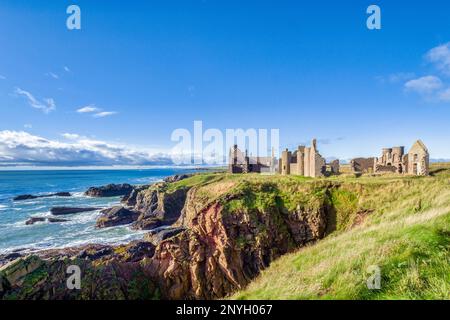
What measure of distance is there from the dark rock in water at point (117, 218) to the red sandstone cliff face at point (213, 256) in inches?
1369

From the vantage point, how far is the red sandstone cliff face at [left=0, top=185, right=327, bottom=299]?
18.5 m

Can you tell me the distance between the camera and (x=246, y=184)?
27891 millimetres

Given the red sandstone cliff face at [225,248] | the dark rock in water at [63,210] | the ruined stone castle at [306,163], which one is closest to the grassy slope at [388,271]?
the red sandstone cliff face at [225,248]

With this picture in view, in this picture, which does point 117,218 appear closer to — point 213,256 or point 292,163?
point 292,163

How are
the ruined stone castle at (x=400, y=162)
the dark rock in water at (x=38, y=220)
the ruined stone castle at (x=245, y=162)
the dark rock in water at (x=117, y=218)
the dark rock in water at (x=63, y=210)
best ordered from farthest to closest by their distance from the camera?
1. the ruined stone castle at (x=245, y=162)
2. the dark rock in water at (x=63, y=210)
3. the dark rock in water at (x=38, y=220)
4. the dark rock in water at (x=117, y=218)
5. the ruined stone castle at (x=400, y=162)

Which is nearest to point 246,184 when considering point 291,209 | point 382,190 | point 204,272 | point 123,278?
point 291,209

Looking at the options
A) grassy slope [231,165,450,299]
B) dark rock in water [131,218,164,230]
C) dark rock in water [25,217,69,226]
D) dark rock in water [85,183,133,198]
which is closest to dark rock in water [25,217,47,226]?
dark rock in water [25,217,69,226]

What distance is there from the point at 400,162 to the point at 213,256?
36.0 m

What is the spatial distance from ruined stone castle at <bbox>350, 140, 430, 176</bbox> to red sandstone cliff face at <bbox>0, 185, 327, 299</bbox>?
2082 centimetres

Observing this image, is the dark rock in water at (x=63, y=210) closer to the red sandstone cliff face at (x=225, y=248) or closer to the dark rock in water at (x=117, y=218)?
the dark rock in water at (x=117, y=218)

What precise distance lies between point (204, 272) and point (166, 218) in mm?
38660

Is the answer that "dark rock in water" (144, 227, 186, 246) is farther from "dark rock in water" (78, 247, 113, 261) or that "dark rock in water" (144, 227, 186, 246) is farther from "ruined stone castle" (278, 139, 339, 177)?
"ruined stone castle" (278, 139, 339, 177)

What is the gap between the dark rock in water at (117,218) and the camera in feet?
178
